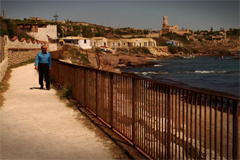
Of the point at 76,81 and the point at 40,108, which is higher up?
the point at 76,81

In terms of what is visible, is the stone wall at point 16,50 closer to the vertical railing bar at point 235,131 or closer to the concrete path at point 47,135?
the concrete path at point 47,135

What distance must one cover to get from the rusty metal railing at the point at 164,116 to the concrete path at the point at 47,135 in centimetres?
53

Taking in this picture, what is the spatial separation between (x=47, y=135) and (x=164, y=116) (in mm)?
2926

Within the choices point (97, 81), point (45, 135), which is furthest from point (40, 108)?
point (45, 135)

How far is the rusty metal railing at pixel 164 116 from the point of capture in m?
3.85

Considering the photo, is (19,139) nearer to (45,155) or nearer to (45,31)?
(45,155)

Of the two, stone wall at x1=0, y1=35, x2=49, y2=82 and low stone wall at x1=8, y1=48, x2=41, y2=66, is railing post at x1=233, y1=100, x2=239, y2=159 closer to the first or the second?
stone wall at x1=0, y1=35, x2=49, y2=82

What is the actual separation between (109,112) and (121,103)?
2.80 ft

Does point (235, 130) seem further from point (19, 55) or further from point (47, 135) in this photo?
point (19, 55)

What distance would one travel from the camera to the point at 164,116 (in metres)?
5.11

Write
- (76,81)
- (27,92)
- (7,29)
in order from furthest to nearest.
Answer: (7,29)
(27,92)
(76,81)

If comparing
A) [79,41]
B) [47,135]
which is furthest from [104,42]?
[47,135]

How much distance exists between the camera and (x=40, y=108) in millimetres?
9992

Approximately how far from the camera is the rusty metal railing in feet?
12.6
